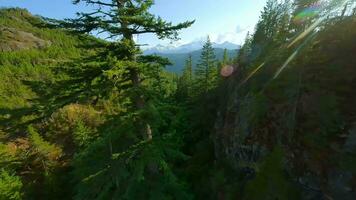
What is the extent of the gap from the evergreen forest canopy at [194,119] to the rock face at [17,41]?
119230 mm

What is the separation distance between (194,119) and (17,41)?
143490 mm

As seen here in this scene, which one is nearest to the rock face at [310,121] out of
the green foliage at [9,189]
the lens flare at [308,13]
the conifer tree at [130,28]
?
the lens flare at [308,13]

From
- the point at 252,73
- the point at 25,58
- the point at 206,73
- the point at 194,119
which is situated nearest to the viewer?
the point at 252,73

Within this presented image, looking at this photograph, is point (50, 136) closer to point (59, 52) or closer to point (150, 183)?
point (150, 183)

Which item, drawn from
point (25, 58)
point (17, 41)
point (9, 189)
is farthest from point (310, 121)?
point (17, 41)

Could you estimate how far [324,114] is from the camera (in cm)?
1759

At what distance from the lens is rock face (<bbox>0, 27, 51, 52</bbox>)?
146125 mm

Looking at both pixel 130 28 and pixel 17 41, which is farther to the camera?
pixel 17 41

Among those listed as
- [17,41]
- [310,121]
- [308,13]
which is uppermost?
[308,13]

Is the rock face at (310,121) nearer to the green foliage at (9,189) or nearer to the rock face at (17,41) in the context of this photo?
the green foliage at (9,189)

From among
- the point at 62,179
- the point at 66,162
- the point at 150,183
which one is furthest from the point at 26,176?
the point at 150,183

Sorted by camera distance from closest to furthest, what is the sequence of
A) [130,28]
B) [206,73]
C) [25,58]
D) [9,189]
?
[130,28] < [9,189] < [206,73] < [25,58]

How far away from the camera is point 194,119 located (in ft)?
139

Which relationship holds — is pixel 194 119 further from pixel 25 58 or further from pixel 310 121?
pixel 25 58
